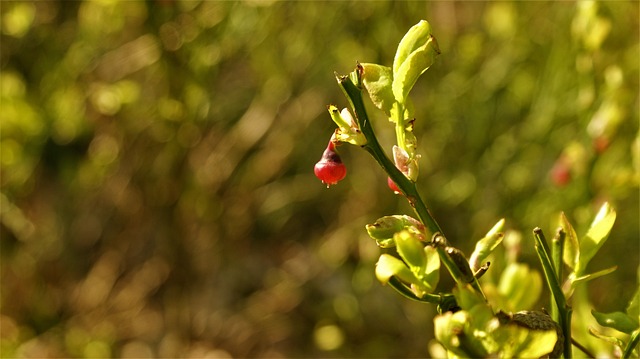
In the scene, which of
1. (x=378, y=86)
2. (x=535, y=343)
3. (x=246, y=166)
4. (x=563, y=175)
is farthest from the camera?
(x=246, y=166)

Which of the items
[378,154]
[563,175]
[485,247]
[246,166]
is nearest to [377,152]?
[378,154]

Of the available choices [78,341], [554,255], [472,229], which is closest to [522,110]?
[472,229]

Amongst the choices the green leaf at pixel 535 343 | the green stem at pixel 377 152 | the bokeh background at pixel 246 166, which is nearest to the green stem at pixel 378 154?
the green stem at pixel 377 152

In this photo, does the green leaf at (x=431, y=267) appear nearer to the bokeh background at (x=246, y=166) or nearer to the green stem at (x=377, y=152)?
the green stem at (x=377, y=152)

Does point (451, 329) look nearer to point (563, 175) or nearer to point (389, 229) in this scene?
point (389, 229)

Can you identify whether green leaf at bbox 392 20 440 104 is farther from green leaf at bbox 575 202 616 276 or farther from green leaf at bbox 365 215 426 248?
green leaf at bbox 575 202 616 276

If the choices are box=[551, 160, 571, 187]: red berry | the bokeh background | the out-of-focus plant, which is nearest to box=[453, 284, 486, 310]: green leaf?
the out-of-focus plant
